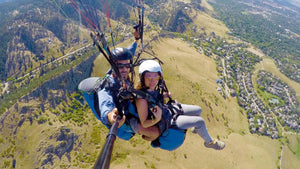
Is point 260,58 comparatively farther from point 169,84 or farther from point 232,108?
point 169,84

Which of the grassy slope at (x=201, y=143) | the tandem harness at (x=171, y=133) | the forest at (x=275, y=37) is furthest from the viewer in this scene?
the forest at (x=275, y=37)

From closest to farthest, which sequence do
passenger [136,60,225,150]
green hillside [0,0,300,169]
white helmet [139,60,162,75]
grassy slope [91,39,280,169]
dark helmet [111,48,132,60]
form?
passenger [136,60,225,150] < white helmet [139,60,162,75] < dark helmet [111,48,132,60] < grassy slope [91,39,280,169] < green hillside [0,0,300,169]

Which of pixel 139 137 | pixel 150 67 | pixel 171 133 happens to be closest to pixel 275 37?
pixel 139 137

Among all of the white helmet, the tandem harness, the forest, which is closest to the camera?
the white helmet

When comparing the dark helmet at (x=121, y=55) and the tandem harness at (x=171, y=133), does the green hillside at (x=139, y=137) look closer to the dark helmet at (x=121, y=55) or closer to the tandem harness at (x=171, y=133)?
the tandem harness at (x=171, y=133)

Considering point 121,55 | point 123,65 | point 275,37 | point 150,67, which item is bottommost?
point 275,37

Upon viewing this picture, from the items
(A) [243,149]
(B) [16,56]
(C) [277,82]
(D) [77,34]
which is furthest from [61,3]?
(C) [277,82]

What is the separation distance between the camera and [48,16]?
89.6m

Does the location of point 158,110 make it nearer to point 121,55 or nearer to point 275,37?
point 121,55

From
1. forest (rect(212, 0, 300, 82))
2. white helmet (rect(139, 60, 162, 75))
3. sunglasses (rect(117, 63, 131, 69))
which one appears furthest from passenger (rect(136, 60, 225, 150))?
forest (rect(212, 0, 300, 82))

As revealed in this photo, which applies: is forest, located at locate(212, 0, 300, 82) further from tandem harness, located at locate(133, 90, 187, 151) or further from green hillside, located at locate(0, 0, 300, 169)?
tandem harness, located at locate(133, 90, 187, 151)

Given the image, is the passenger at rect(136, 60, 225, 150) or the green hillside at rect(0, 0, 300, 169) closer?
the passenger at rect(136, 60, 225, 150)

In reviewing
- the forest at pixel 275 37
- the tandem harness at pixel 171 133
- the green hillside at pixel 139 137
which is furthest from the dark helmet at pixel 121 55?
the forest at pixel 275 37

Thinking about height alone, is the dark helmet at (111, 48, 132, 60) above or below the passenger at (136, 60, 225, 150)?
above
